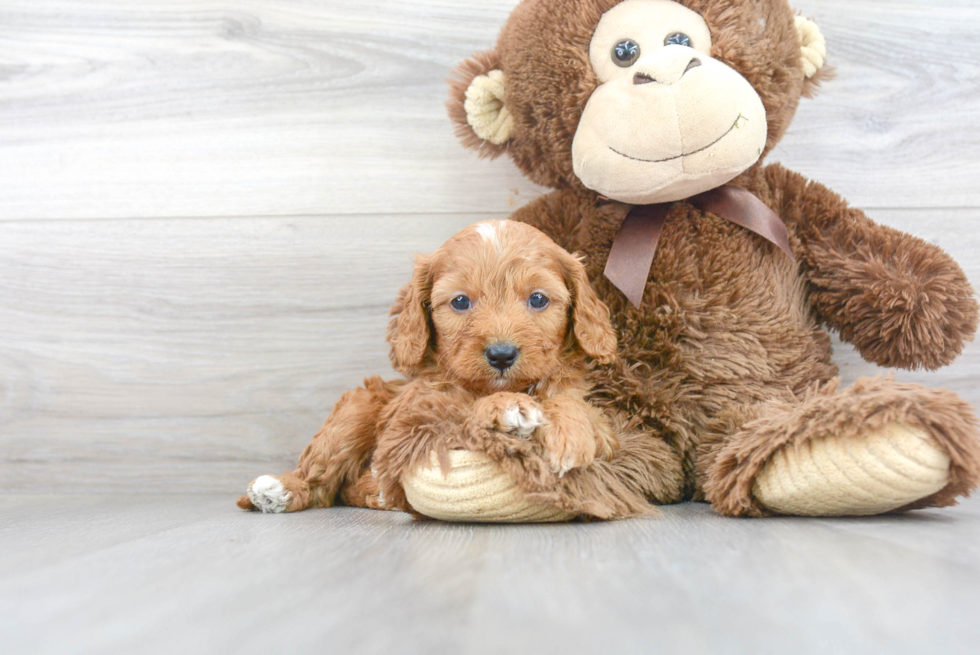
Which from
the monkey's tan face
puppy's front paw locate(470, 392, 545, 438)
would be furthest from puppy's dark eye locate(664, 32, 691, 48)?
puppy's front paw locate(470, 392, 545, 438)

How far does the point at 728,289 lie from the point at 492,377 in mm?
410

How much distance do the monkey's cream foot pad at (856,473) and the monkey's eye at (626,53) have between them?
1.92ft

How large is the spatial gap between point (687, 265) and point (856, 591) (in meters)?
0.60

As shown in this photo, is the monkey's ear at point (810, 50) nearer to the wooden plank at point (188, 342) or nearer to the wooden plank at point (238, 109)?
the wooden plank at point (238, 109)

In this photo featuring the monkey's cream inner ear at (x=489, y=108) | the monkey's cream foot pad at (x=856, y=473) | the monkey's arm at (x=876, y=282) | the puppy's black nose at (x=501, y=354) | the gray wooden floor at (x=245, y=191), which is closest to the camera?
the monkey's cream foot pad at (x=856, y=473)

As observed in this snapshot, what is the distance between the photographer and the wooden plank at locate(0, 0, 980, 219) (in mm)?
1464

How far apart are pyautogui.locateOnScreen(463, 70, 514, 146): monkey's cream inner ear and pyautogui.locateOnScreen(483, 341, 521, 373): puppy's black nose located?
435 millimetres

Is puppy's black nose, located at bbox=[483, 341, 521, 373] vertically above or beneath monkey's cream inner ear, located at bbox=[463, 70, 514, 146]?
beneath

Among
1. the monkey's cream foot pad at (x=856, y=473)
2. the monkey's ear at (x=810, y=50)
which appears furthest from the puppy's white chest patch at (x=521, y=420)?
the monkey's ear at (x=810, y=50)

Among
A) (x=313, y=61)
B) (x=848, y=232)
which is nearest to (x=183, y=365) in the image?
(x=313, y=61)

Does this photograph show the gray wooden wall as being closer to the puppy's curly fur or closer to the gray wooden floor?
the gray wooden floor

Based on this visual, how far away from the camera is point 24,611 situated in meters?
0.62

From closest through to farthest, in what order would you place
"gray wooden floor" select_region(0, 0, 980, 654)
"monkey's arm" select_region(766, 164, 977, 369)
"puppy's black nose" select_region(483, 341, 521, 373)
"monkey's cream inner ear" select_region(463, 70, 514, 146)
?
"puppy's black nose" select_region(483, 341, 521, 373) → "monkey's arm" select_region(766, 164, 977, 369) → "monkey's cream inner ear" select_region(463, 70, 514, 146) → "gray wooden floor" select_region(0, 0, 980, 654)

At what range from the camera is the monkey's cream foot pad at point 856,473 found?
0.78 m
